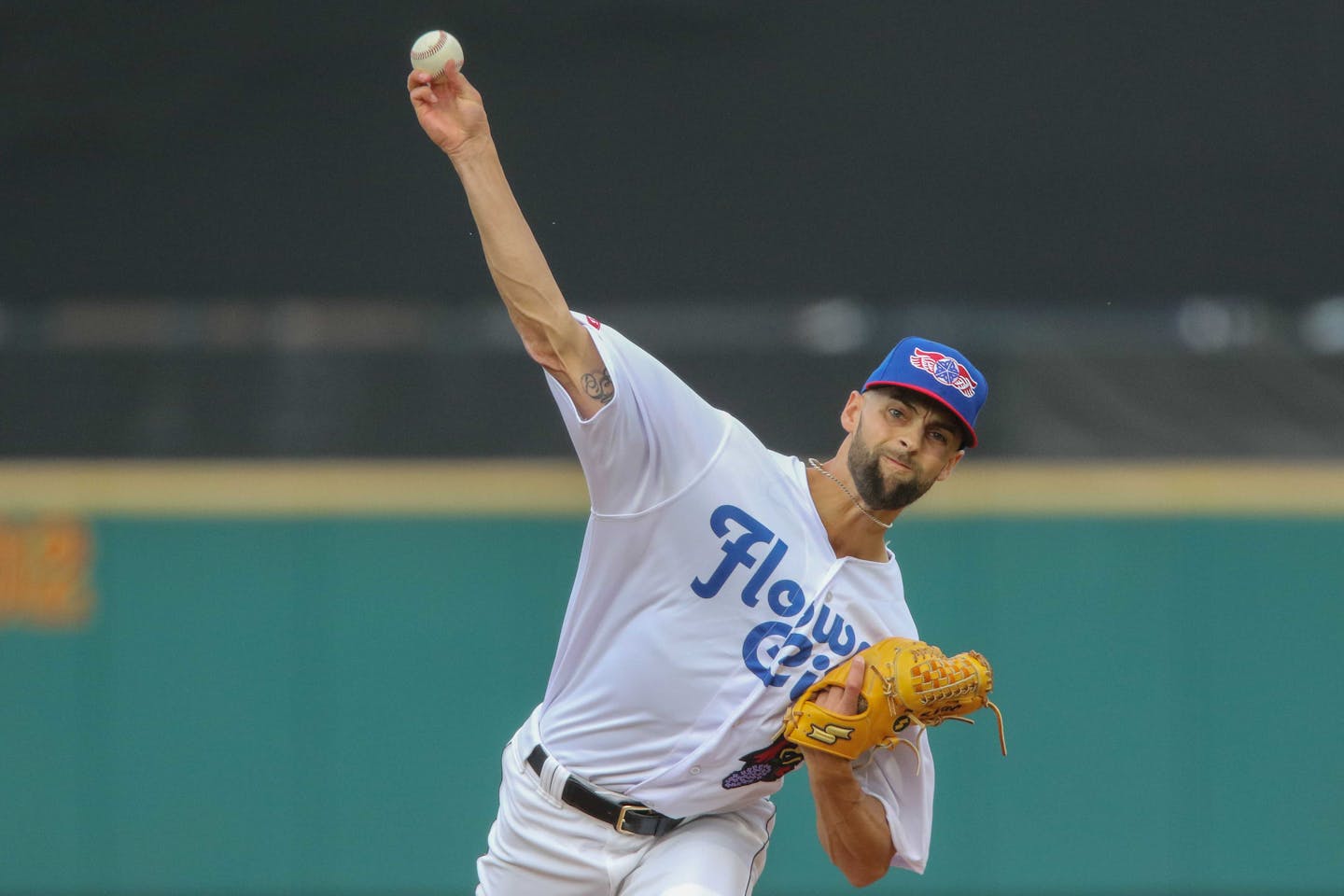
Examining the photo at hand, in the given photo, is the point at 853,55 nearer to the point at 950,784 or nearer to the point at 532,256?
the point at 950,784

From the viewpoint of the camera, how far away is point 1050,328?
471cm

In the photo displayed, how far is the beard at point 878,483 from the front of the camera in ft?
8.41

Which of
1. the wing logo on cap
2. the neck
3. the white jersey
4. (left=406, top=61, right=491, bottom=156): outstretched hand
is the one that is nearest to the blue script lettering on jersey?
the white jersey

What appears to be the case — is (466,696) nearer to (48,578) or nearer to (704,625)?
(48,578)

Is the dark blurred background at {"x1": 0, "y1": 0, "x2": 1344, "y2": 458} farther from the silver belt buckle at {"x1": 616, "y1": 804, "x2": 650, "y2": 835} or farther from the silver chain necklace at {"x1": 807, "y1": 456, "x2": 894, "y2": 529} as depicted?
the silver belt buckle at {"x1": 616, "y1": 804, "x2": 650, "y2": 835}

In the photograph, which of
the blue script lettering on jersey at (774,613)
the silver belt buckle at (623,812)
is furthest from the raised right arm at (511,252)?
the silver belt buckle at (623,812)

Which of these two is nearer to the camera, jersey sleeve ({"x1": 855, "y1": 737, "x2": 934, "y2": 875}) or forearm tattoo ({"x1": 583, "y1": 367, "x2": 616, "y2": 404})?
forearm tattoo ({"x1": 583, "y1": 367, "x2": 616, "y2": 404})

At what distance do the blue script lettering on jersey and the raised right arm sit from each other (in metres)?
0.32

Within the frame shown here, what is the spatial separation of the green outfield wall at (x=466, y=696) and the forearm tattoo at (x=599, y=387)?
249 centimetres

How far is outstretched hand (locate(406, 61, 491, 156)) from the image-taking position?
238cm

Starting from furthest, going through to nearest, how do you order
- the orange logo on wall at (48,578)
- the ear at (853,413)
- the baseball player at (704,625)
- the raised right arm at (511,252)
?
1. the orange logo on wall at (48,578)
2. the ear at (853,413)
3. the baseball player at (704,625)
4. the raised right arm at (511,252)

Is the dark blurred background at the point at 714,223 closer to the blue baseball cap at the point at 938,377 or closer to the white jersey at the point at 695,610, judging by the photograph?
the blue baseball cap at the point at 938,377

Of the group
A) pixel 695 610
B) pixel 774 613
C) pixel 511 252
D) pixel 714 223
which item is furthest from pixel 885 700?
pixel 714 223

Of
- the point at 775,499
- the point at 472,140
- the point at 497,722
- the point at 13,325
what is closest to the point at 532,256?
the point at 472,140
